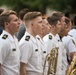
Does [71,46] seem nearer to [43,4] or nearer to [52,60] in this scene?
[52,60]

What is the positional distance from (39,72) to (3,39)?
3.11 feet

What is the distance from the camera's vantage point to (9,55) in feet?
25.7

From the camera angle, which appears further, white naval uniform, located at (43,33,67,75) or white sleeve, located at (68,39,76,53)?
white sleeve, located at (68,39,76,53)

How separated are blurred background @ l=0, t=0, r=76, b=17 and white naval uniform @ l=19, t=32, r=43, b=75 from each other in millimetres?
24668

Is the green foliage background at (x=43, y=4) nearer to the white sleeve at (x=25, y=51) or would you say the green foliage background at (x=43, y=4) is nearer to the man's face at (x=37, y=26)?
the man's face at (x=37, y=26)

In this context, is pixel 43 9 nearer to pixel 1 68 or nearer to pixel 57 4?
pixel 57 4

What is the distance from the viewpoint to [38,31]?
8.38m

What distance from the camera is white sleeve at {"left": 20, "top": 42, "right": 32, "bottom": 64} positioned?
816 cm

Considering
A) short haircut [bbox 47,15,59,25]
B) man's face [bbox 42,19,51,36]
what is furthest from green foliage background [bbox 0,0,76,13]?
man's face [bbox 42,19,51,36]

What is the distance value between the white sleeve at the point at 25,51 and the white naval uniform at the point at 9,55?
9.7 inches

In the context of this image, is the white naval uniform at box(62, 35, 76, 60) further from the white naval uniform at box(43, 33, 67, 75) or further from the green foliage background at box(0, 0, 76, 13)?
the green foliage background at box(0, 0, 76, 13)

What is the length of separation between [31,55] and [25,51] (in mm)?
170

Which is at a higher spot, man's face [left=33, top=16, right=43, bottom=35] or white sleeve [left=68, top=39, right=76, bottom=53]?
man's face [left=33, top=16, right=43, bottom=35]

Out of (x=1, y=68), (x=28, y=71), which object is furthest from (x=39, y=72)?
(x=1, y=68)
